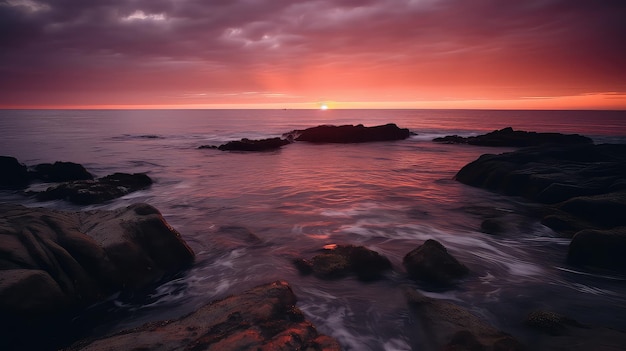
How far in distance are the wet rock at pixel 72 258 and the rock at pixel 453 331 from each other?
19.3ft

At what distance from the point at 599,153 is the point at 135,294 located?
24.6m

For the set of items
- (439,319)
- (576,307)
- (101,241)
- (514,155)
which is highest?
(514,155)

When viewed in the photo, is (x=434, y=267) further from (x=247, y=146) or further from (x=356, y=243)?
(x=247, y=146)

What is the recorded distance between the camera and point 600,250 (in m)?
8.01

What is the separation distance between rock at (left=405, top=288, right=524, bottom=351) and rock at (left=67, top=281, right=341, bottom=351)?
1.60 metres

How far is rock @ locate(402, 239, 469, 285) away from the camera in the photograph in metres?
7.30

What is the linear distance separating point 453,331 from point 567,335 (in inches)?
73.0

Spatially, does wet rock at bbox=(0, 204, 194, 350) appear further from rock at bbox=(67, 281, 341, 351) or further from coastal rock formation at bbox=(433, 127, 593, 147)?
coastal rock formation at bbox=(433, 127, 593, 147)

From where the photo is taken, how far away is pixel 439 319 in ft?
17.4

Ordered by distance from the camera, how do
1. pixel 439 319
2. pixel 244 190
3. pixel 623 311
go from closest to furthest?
1. pixel 439 319
2. pixel 623 311
3. pixel 244 190

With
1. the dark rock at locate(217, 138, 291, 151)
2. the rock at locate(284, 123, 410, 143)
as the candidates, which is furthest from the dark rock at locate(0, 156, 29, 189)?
the rock at locate(284, 123, 410, 143)

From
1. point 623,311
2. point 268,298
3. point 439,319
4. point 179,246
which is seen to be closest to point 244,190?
point 179,246

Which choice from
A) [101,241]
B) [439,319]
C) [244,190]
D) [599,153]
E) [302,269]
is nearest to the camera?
[439,319]

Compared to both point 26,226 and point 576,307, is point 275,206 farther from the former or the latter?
point 576,307
